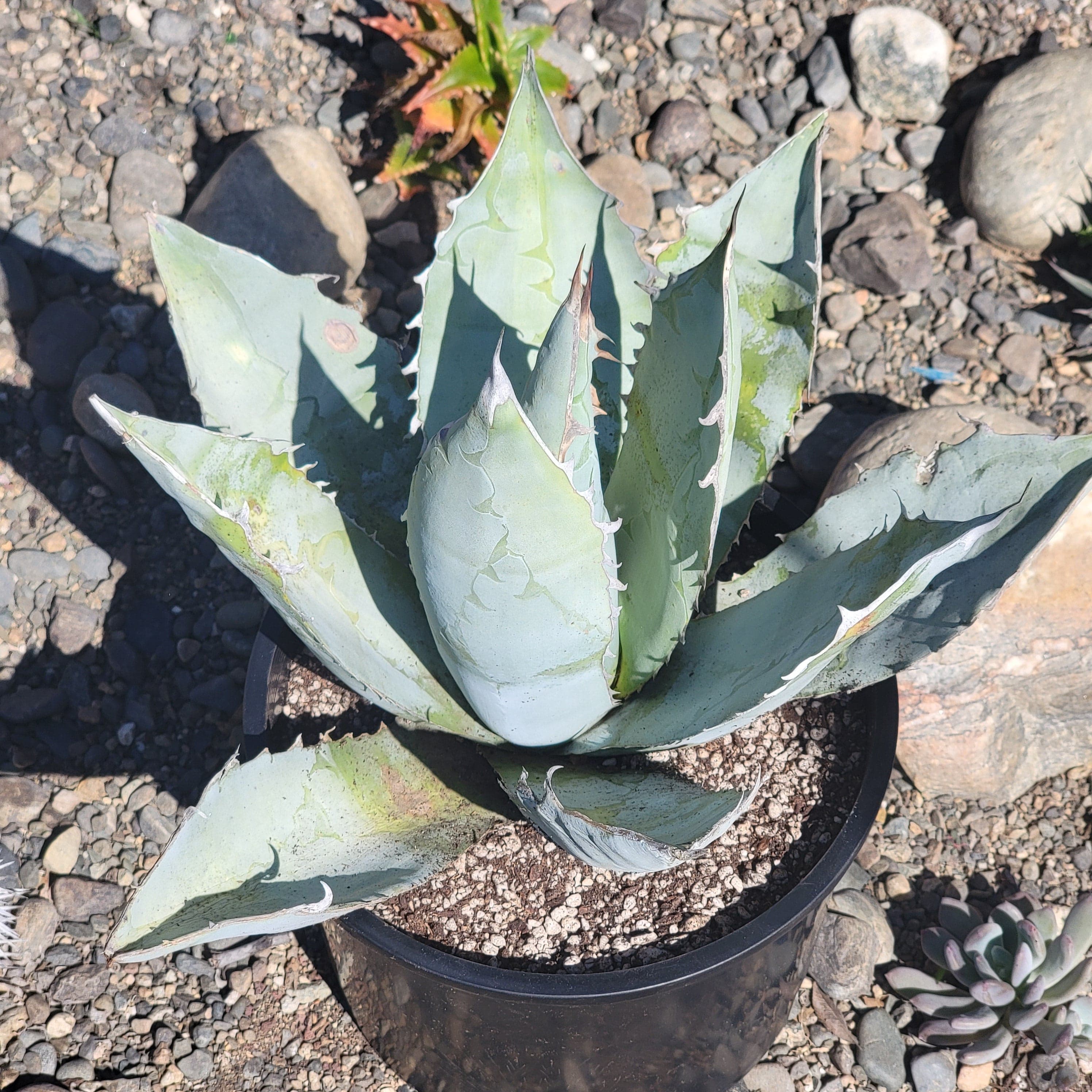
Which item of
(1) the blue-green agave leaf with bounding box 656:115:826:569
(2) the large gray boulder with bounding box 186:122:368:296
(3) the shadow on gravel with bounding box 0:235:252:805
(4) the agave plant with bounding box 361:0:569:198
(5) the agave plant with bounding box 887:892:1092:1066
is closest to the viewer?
(1) the blue-green agave leaf with bounding box 656:115:826:569

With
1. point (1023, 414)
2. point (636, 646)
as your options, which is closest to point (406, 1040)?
point (636, 646)

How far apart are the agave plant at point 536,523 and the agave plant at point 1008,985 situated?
718mm

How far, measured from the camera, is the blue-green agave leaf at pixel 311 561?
1.06 m

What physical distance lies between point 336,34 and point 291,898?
229 cm

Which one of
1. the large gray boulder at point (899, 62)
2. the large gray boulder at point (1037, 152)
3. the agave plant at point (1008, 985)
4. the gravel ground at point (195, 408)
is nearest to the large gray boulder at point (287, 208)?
the gravel ground at point (195, 408)

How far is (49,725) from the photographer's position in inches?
78.1

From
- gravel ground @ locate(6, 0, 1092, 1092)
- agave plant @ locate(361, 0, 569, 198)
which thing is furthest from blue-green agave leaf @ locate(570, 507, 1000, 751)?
agave plant @ locate(361, 0, 569, 198)

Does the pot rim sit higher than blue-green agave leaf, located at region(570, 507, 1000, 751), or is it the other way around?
blue-green agave leaf, located at region(570, 507, 1000, 751)

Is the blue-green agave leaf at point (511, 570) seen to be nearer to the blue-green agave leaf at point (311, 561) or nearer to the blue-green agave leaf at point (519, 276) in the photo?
the blue-green agave leaf at point (311, 561)

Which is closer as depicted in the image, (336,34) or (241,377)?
(241,377)

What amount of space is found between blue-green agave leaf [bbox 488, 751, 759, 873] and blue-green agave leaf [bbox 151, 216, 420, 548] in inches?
14.9

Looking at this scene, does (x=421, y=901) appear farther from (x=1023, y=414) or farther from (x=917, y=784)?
(x=1023, y=414)

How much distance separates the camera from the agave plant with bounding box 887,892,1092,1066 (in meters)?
1.68

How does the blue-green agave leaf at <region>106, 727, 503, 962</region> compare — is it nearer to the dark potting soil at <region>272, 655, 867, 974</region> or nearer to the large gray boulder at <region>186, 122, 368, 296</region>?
the dark potting soil at <region>272, 655, 867, 974</region>
